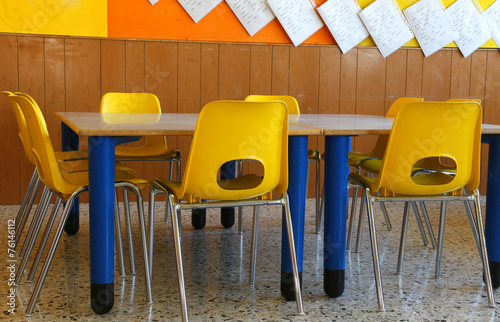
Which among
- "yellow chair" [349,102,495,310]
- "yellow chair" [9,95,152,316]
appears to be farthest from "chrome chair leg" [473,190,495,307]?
"yellow chair" [9,95,152,316]

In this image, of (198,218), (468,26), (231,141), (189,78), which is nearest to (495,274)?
(231,141)

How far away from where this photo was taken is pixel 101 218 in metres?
2.10

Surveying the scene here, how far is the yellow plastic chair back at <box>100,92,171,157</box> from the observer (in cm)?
357

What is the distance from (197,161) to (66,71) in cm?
246

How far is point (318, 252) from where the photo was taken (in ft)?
10.2

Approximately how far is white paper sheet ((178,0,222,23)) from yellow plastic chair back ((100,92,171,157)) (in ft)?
2.86

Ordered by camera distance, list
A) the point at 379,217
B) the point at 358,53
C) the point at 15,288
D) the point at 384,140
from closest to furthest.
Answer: the point at 15,288 → the point at 384,140 → the point at 379,217 → the point at 358,53

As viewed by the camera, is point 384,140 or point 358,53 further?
point 358,53

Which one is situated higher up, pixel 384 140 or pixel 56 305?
pixel 384 140

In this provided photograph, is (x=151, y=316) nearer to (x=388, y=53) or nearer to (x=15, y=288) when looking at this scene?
(x=15, y=288)

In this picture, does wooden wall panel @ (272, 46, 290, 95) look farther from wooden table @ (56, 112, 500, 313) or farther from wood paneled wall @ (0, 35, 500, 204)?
wooden table @ (56, 112, 500, 313)

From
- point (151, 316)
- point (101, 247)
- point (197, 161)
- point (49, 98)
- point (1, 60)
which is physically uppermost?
point (1, 60)

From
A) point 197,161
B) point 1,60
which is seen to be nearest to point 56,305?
point 197,161

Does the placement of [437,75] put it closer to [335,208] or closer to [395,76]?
[395,76]
